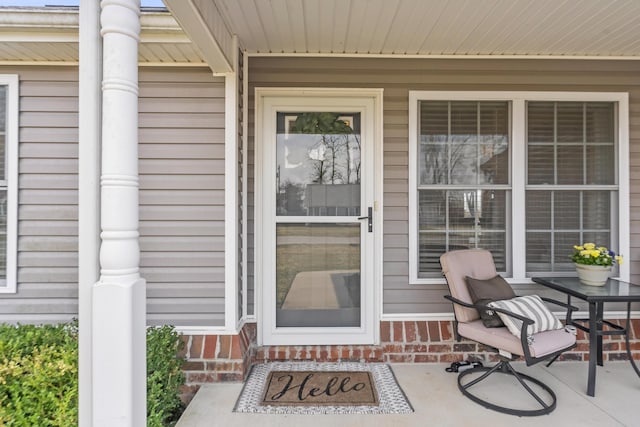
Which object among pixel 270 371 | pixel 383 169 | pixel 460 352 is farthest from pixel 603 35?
pixel 270 371

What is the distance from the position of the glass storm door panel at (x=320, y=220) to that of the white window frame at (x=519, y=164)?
1.24 feet

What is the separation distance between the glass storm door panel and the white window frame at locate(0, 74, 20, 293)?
190 cm

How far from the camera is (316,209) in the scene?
10.1 feet

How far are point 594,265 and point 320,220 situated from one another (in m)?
2.09

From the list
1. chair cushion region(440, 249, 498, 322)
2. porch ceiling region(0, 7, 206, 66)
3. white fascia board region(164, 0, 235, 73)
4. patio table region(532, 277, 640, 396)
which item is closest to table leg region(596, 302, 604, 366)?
patio table region(532, 277, 640, 396)

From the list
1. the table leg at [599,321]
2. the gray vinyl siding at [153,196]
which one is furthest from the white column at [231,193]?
the table leg at [599,321]

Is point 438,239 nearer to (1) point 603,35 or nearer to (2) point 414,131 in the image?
(2) point 414,131

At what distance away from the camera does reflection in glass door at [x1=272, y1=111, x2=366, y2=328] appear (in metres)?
3.07

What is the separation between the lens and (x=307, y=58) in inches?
118

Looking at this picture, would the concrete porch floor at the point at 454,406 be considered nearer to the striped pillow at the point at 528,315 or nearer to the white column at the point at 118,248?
the striped pillow at the point at 528,315

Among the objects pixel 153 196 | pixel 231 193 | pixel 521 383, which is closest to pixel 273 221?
pixel 231 193

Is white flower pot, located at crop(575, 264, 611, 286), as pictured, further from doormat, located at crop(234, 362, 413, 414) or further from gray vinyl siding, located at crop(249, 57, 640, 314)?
doormat, located at crop(234, 362, 413, 414)

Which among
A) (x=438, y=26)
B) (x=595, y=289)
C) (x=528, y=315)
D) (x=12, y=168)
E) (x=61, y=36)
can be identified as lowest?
(x=528, y=315)

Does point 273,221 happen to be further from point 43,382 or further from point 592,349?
point 592,349
